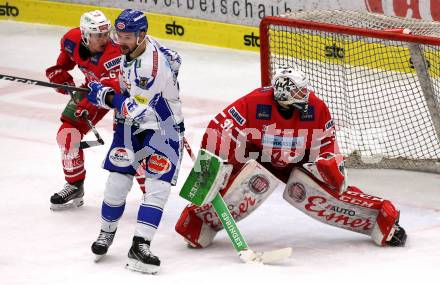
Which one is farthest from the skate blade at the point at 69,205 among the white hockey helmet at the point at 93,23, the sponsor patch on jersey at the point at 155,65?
the sponsor patch on jersey at the point at 155,65

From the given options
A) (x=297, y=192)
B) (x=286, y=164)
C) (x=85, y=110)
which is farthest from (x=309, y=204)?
(x=85, y=110)

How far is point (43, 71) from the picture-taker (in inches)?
372

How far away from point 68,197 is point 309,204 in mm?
1490

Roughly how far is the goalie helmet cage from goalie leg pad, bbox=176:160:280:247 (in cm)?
139

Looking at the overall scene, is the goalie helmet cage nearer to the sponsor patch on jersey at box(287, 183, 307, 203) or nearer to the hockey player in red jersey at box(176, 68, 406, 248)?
the hockey player in red jersey at box(176, 68, 406, 248)

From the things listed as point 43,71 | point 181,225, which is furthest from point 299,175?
point 43,71

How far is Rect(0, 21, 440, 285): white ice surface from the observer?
5195mm

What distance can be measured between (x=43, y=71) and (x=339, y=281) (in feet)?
16.2

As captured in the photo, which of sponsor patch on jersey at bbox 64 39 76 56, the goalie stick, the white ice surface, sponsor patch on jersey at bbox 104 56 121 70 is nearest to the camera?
the white ice surface

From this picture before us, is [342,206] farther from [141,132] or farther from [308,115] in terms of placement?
[141,132]

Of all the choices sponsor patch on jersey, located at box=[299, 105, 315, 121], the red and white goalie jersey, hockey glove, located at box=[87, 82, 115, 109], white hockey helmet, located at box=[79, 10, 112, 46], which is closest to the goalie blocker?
the red and white goalie jersey

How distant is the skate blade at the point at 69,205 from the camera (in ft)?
20.8

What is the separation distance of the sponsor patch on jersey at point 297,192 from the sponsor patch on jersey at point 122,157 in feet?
2.57

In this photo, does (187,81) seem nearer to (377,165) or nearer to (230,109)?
(377,165)
